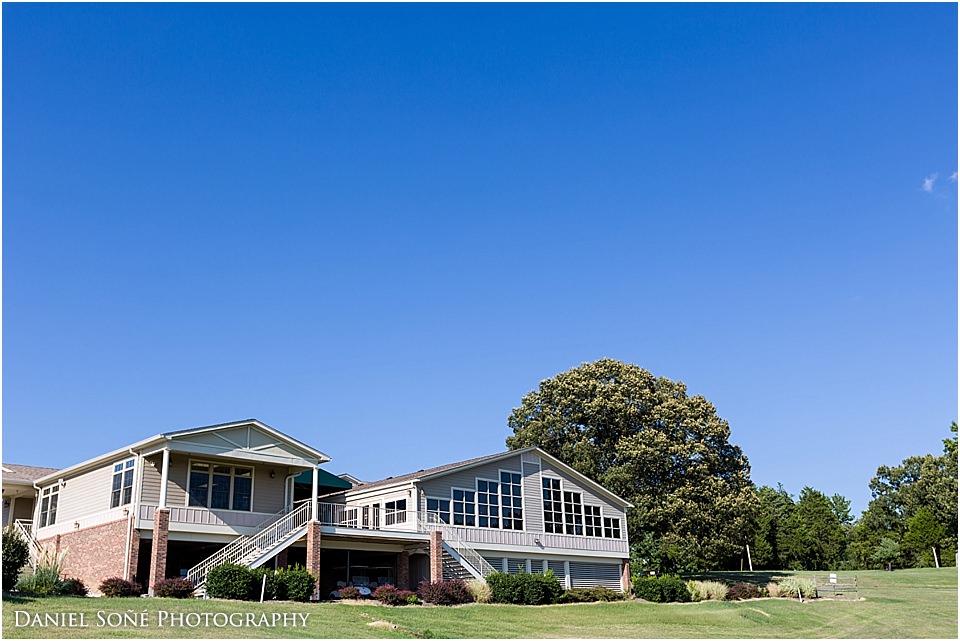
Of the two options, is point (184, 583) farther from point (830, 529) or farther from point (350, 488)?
point (830, 529)

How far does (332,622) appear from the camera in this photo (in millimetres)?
21484

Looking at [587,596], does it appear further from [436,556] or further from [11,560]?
[11,560]

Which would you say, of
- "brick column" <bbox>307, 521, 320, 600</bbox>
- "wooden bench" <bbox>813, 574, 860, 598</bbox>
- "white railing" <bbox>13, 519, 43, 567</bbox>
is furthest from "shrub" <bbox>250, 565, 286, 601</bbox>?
"wooden bench" <bbox>813, 574, 860, 598</bbox>

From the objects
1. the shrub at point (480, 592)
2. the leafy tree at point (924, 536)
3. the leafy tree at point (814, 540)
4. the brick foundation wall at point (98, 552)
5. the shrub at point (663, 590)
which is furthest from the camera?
the leafy tree at point (814, 540)

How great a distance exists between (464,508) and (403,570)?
3362mm

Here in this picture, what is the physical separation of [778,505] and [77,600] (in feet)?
213

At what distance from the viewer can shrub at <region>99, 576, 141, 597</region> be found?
24.9 metres

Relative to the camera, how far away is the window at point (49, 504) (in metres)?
34.2

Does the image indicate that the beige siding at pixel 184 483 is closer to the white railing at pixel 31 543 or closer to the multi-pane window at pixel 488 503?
the white railing at pixel 31 543

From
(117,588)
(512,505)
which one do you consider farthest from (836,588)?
(117,588)

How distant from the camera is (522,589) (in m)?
30.0

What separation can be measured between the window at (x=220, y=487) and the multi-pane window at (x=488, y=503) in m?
8.87

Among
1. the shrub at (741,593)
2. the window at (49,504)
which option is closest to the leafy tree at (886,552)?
the shrub at (741,593)

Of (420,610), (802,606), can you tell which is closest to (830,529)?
(802,606)
